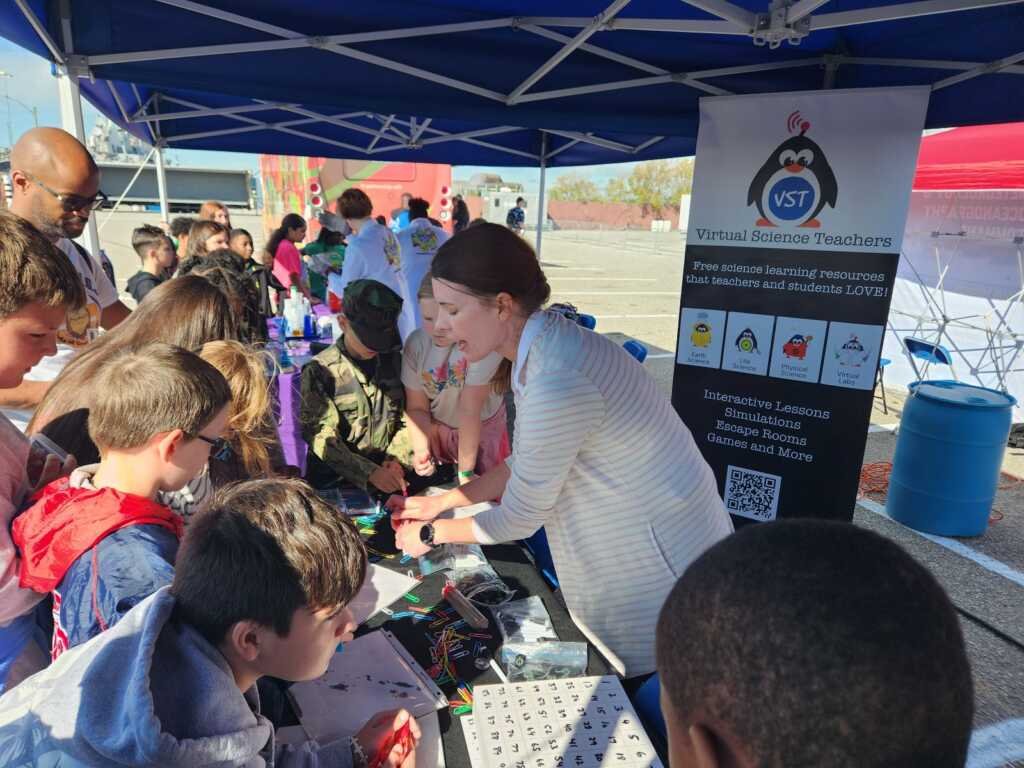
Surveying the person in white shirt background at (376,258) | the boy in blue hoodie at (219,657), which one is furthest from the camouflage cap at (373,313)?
the person in white shirt background at (376,258)

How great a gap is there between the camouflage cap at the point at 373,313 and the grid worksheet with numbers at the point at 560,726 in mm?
1460

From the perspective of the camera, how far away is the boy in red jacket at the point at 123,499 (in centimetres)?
102

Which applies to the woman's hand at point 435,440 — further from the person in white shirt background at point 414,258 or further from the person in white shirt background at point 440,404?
the person in white shirt background at point 414,258

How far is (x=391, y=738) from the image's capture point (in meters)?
1.03

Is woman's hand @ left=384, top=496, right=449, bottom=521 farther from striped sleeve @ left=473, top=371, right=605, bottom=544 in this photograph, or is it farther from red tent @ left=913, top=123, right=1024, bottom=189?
red tent @ left=913, top=123, right=1024, bottom=189

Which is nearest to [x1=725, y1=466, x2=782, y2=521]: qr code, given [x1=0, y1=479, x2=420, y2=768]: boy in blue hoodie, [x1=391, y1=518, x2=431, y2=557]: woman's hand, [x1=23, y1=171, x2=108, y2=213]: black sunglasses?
[x1=391, y1=518, x2=431, y2=557]: woman's hand

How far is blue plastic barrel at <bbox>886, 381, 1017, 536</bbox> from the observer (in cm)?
333

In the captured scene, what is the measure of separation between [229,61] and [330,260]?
3.76m

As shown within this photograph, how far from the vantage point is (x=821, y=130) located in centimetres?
289

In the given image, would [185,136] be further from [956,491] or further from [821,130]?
[956,491]

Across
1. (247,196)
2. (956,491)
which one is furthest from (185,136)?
(247,196)

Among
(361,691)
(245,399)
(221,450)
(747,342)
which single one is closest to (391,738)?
(361,691)

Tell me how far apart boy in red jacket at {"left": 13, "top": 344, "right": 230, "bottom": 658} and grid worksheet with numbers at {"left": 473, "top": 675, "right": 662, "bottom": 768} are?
0.61 meters

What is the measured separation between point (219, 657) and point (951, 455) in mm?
3794
